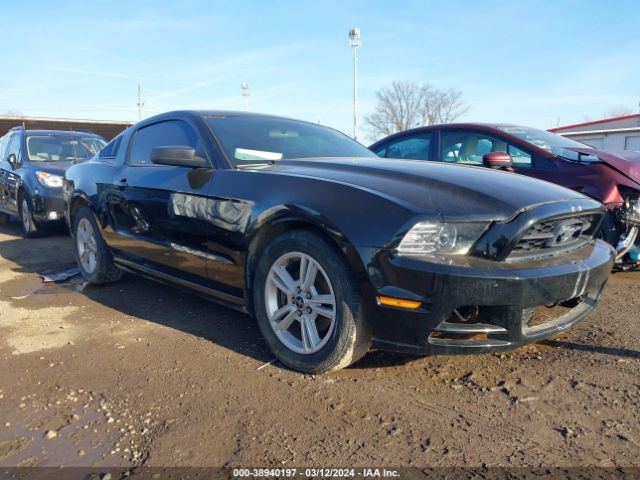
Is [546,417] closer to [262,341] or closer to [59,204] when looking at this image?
[262,341]

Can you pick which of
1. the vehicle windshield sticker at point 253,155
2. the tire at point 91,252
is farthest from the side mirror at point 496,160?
the tire at point 91,252

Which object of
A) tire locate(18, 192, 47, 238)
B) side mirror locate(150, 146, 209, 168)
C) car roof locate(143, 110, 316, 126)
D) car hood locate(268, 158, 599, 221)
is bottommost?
tire locate(18, 192, 47, 238)

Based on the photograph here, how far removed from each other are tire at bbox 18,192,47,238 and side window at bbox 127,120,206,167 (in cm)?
390

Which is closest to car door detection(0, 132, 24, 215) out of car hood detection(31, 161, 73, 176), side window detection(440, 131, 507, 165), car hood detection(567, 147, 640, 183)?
car hood detection(31, 161, 73, 176)

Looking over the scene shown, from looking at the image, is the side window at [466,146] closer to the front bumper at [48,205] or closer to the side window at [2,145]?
the front bumper at [48,205]

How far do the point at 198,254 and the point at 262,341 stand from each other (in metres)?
0.70

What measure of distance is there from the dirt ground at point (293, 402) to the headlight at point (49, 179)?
414 cm

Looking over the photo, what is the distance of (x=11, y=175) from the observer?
8.02 metres

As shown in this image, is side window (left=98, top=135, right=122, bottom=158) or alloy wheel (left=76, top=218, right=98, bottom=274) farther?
alloy wheel (left=76, top=218, right=98, bottom=274)

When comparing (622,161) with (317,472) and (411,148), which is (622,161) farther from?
(317,472)

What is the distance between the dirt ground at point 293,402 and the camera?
2125 millimetres

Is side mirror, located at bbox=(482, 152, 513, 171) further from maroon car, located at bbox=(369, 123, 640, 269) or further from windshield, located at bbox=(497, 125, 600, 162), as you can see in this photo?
windshield, located at bbox=(497, 125, 600, 162)

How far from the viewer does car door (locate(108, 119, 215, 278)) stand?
3.37m

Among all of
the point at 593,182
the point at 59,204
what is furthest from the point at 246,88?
the point at 593,182
